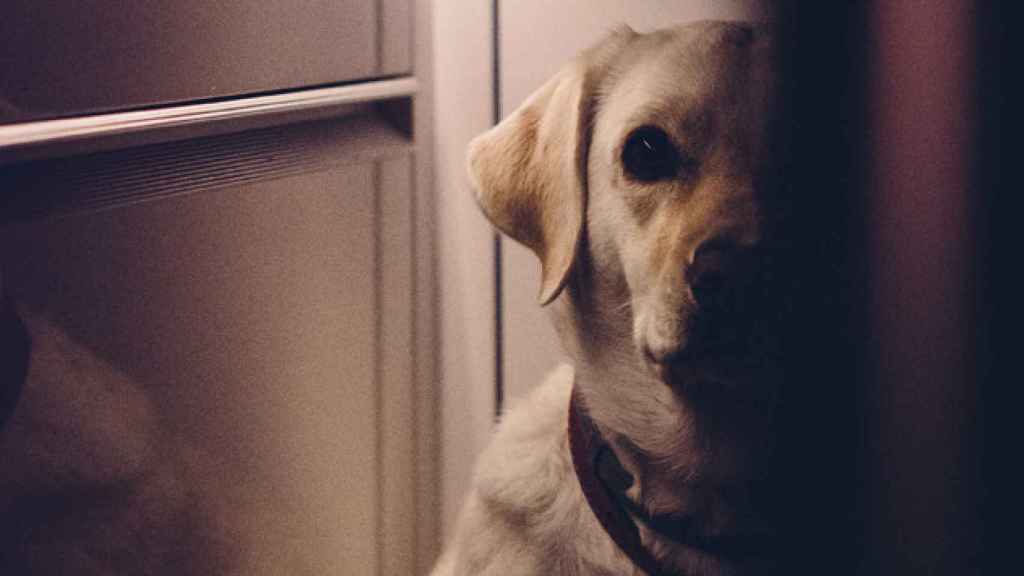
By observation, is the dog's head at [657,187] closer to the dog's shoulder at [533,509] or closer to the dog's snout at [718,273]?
the dog's snout at [718,273]

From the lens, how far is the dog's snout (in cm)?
99

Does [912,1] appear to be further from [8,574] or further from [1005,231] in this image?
[8,574]

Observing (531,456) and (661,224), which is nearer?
(661,224)

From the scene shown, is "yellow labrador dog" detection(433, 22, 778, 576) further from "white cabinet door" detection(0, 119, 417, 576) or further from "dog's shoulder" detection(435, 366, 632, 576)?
"white cabinet door" detection(0, 119, 417, 576)

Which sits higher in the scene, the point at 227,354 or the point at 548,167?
the point at 548,167

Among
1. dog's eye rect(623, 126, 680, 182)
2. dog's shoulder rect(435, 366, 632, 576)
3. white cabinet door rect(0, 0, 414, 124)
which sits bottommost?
dog's shoulder rect(435, 366, 632, 576)

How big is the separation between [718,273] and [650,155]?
0.19 m

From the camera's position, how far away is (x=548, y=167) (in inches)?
47.4

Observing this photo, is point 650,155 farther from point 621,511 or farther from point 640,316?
point 621,511

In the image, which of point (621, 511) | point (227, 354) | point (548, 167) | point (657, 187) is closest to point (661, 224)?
point (657, 187)

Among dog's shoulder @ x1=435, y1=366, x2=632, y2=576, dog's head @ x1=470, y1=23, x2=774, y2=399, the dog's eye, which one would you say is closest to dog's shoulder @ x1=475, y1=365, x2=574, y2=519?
→ dog's shoulder @ x1=435, y1=366, x2=632, y2=576

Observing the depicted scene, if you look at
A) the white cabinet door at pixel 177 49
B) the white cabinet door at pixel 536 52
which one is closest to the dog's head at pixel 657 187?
the white cabinet door at pixel 536 52

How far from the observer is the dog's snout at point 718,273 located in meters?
0.99

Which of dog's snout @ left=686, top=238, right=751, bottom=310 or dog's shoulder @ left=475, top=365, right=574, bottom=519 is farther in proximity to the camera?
dog's shoulder @ left=475, top=365, right=574, bottom=519
